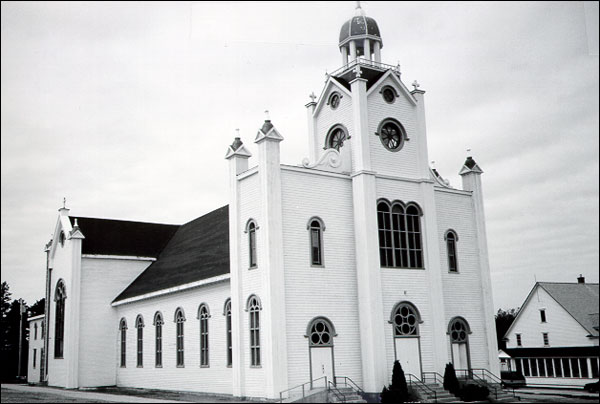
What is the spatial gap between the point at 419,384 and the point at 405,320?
3048 millimetres

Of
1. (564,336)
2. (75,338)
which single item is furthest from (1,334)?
(564,336)

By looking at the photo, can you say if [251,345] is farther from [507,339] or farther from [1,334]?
[1,334]

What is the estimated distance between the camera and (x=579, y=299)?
2028 inches

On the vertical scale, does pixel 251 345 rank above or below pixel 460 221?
below

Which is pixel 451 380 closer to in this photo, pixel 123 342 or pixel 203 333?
pixel 203 333

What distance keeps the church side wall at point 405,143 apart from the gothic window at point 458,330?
7.74 m

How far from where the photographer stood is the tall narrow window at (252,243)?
29.7 metres

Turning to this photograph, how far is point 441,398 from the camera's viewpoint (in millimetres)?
29281

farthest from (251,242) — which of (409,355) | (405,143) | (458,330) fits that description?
(458,330)

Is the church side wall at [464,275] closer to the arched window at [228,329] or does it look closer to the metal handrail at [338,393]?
the metal handrail at [338,393]

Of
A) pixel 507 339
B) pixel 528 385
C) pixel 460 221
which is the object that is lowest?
pixel 528 385

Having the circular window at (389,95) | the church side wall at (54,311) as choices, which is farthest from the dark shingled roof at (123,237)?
the circular window at (389,95)

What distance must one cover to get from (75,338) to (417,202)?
25.2 meters

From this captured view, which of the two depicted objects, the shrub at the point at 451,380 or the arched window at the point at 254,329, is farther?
the shrub at the point at 451,380
